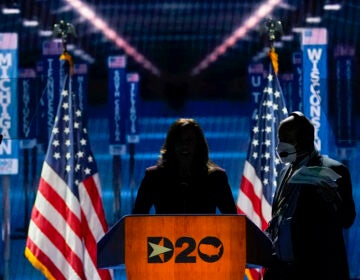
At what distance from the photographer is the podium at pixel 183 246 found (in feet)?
11.0

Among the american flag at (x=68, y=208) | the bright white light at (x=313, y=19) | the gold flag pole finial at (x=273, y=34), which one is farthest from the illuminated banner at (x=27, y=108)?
the bright white light at (x=313, y=19)

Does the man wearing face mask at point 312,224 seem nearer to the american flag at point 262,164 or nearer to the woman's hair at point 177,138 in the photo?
the woman's hair at point 177,138

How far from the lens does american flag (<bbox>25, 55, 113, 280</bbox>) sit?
576 centimetres

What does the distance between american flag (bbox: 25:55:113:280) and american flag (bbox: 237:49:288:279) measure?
831mm

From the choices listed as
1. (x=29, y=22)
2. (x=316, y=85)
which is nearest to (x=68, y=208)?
(x=316, y=85)

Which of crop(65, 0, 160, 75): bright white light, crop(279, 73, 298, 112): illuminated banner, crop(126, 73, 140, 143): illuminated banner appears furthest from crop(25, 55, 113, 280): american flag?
crop(65, 0, 160, 75): bright white light

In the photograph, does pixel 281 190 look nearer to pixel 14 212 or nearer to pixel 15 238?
pixel 15 238

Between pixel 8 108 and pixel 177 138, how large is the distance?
321 cm

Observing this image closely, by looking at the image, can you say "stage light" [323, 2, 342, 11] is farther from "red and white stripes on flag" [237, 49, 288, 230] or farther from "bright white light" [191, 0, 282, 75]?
"red and white stripes on flag" [237, 49, 288, 230]

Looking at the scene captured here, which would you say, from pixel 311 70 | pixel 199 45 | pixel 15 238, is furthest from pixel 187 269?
pixel 199 45

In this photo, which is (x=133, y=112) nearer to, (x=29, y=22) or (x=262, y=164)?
(x=29, y=22)

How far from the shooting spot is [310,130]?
3512 millimetres

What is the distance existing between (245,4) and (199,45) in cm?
447

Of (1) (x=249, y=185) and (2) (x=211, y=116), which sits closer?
(1) (x=249, y=185)
